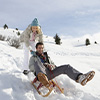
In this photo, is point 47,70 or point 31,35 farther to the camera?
point 31,35

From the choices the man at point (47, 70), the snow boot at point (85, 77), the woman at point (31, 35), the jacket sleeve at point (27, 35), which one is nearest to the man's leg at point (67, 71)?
the man at point (47, 70)

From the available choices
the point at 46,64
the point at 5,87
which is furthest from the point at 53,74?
the point at 5,87

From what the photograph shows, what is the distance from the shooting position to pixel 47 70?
324 centimetres

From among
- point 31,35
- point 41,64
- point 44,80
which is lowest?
point 44,80

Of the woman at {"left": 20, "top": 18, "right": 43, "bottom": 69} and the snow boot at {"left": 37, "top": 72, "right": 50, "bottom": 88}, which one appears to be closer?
the snow boot at {"left": 37, "top": 72, "right": 50, "bottom": 88}

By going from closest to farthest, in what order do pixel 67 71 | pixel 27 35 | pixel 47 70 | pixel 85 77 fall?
pixel 85 77
pixel 67 71
pixel 47 70
pixel 27 35

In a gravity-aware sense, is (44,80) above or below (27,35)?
below

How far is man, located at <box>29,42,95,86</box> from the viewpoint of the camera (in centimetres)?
274

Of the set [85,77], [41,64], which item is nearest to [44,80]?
[41,64]

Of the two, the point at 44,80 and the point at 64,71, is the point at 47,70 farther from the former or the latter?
the point at 44,80

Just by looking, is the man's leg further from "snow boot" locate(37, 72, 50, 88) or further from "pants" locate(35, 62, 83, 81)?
"snow boot" locate(37, 72, 50, 88)

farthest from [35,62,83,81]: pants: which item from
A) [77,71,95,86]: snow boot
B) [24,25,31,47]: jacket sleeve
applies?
[24,25,31,47]: jacket sleeve

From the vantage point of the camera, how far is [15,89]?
2654mm

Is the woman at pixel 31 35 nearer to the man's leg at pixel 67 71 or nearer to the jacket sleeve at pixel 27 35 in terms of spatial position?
the jacket sleeve at pixel 27 35
